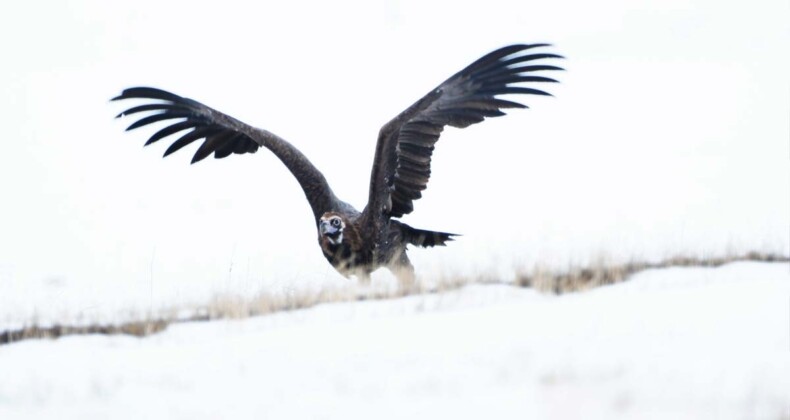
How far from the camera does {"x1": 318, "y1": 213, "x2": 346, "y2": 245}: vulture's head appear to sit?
10.1 metres

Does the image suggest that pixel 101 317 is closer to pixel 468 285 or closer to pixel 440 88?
pixel 468 285

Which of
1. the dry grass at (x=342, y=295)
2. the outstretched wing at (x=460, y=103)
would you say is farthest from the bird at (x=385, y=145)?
the dry grass at (x=342, y=295)

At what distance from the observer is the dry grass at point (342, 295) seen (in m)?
6.84

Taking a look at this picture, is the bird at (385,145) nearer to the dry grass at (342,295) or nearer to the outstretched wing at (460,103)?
the outstretched wing at (460,103)

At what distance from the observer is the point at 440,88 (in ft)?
31.7

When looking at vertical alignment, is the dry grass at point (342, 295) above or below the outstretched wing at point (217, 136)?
below

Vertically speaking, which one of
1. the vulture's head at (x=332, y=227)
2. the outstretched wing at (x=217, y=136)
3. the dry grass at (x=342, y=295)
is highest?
the outstretched wing at (x=217, y=136)

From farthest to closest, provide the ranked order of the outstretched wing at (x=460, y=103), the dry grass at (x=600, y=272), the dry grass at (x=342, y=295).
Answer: the outstretched wing at (x=460, y=103)
the dry grass at (x=600, y=272)
the dry grass at (x=342, y=295)

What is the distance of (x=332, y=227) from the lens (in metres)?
10.0

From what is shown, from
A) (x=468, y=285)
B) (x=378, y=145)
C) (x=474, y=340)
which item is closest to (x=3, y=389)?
(x=474, y=340)

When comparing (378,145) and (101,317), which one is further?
(378,145)

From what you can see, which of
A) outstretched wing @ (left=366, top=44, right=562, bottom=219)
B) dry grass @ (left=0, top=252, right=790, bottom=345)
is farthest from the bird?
dry grass @ (left=0, top=252, right=790, bottom=345)

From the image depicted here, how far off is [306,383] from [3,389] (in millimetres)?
1427

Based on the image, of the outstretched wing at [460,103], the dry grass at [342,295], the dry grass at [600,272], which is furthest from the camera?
the outstretched wing at [460,103]
